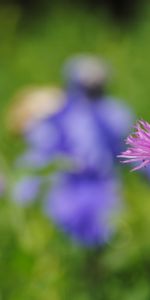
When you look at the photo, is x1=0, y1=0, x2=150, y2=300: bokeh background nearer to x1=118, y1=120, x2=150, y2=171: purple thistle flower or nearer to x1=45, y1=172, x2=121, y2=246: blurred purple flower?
x1=45, y1=172, x2=121, y2=246: blurred purple flower

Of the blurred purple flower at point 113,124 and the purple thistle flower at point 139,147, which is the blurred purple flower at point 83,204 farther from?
the purple thistle flower at point 139,147

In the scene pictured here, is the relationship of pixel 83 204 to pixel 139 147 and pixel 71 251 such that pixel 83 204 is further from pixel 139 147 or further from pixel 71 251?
pixel 139 147

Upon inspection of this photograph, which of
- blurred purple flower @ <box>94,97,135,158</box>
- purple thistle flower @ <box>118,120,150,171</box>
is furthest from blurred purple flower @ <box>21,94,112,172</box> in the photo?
purple thistle flower @ <box>118,120,150,171</box>

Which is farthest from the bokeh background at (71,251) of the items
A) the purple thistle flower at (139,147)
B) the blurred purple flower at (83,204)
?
the purple thistle flower at (139,147)

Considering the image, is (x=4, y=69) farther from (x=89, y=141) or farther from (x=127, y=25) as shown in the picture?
(x=89, y=141)

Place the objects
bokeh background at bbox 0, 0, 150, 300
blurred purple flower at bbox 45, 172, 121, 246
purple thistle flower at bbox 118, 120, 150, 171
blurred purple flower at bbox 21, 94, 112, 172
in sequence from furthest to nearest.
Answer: blurred purple flower at bbox 21, 94, 112, 172 < blurred purple flower at bbox 45, 172, 121, 246 < bokeh background at bbox 0, 0, 150, 300 < purple thistle flower at bbox 118, 120, 150, 171

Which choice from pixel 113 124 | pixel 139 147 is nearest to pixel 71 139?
pixel 113 124

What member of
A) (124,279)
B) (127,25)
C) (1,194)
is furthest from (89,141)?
(127,25)
